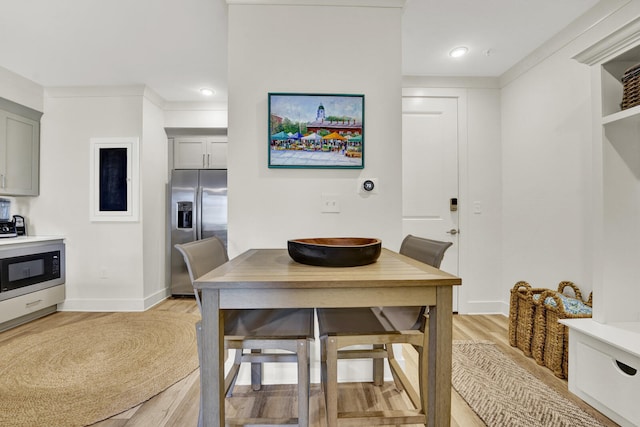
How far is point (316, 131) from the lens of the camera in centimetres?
201

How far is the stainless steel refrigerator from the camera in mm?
3830

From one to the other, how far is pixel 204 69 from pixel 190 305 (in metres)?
2.65

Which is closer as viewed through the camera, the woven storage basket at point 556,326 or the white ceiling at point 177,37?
the woven storage basket at point 556,326

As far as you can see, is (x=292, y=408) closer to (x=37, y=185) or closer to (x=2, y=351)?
(x=2, y=351)

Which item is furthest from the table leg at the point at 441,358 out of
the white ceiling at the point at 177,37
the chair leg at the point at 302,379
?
the white ceiling at the point at 177,37

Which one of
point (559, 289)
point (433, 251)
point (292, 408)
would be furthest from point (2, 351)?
point (559, 289)

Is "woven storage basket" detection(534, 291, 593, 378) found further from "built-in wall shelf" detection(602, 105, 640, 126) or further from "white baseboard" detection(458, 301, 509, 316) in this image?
"built-in wall shelf" detection(602, 105, 640, 126)

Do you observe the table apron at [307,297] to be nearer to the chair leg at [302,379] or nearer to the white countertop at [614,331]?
the chair leg at [302,379]

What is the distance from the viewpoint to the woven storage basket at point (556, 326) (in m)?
1.94

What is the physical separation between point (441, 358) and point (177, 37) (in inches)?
115

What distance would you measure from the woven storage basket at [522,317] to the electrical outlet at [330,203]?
1599mm

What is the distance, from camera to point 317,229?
2035mm

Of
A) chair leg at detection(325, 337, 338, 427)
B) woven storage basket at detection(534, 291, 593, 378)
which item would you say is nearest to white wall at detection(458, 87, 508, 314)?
woven storage basket at detection(534, 291, 593, 378)

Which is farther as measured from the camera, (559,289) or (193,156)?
(193,156)
